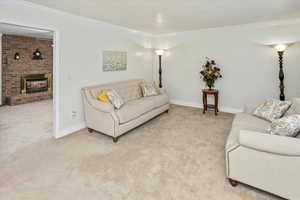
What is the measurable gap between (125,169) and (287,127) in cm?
192

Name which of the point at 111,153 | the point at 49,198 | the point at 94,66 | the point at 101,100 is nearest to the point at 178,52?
the point at 94,66

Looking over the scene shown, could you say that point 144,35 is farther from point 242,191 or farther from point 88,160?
point 242,191

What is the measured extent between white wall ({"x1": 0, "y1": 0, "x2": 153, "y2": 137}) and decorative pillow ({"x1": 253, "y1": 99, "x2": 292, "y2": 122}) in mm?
3362

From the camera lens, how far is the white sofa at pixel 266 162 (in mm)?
1522

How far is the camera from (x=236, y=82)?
469cm

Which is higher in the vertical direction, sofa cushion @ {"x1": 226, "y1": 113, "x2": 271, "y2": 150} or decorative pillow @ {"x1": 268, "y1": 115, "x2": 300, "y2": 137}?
decorative pillow @ {"x1": 268, "y1": 115, "x2": 300, "y2": 137}

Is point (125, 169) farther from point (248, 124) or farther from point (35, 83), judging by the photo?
point (35, 83)

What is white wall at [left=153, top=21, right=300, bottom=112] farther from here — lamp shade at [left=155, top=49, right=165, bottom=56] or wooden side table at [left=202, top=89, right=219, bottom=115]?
wooden side table at [left=202, top=89, right=219, bottom=115]

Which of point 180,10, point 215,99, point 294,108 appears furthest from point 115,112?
point 215,99

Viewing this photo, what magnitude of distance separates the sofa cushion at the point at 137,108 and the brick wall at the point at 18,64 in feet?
14.6

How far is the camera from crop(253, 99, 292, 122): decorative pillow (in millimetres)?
2531

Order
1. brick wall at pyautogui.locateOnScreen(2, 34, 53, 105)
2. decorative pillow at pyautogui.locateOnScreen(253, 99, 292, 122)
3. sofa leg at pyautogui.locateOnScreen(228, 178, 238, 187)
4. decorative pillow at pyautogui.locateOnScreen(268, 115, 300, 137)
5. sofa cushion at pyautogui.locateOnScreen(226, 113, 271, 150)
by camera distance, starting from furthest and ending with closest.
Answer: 1. brick wall at pyautogui.locateOnScreen(2, 34, 53, 105)
2. decorative pillow at pyautogui.locateOnScreen(253, 99, 292, 122)
3. sofa cushion at pyautogui.locateOnScreen(226, 113, 271, 150)
4. sofa leg at pyautogui.locateOnScreen(228, 178, 238, 187)
5. decorative pillow at pyautogui.locateOnScreen(268, 115, 300, 137)

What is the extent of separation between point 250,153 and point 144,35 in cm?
485

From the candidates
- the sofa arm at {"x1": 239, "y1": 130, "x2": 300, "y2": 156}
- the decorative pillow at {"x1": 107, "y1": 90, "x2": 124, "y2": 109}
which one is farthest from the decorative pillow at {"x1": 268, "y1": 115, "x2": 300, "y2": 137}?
the decorative pillow at {"x1": 107, "y1": 90, "x2": 124, "y2": 109}
